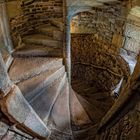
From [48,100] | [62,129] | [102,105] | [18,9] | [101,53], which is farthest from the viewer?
[101,53]

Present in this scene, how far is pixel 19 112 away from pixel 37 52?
209 centimetres

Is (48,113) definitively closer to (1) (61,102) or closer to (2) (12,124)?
(1) (61,102)

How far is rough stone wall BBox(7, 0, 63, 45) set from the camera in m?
3.90

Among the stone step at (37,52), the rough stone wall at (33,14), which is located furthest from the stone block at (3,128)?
the rough stone wall at (33,14)

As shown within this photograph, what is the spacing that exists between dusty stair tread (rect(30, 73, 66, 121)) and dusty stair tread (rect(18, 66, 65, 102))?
0.06m

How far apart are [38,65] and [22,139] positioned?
68.7 inches

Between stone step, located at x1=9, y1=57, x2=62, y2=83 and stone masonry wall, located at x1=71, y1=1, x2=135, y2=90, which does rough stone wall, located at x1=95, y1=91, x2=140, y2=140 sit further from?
stone masonry wall, located at x1=71, y1=1, x2=135, y2=90

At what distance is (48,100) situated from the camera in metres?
3.46

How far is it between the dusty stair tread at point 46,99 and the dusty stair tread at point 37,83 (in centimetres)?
6

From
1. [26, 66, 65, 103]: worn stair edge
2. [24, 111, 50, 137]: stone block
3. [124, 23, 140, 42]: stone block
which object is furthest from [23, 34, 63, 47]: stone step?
[24, 111, 50, 137]: stone block

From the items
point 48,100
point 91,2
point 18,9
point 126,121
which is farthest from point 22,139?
point 91,2

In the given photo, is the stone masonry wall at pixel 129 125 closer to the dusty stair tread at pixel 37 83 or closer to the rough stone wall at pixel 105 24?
the dusty stair tread at pixel 37 83

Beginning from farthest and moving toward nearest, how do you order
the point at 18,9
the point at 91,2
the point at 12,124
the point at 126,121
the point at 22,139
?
1. the point at 91,2
2. the point at 18,9
3. the point at 22,139
4. the point at 12,124
5. the point at 126,121

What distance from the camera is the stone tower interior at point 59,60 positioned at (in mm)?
2244
